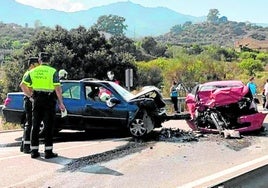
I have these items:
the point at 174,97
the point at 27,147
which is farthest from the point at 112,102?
the point at 174,97

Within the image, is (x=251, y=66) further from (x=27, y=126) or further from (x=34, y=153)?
(x=34, y=153)

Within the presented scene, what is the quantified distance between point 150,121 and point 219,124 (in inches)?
66.5

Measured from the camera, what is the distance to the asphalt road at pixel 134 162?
21.9 feet

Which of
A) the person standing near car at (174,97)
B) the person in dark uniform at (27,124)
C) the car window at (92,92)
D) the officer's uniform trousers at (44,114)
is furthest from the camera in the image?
the person standing near car at (174,97)

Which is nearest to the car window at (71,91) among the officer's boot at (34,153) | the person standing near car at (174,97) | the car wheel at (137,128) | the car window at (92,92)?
the car window at (92,92)

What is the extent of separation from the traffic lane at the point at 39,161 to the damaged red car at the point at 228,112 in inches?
85.0

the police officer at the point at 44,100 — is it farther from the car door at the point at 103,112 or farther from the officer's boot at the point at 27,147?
the car door at the point at 103,112

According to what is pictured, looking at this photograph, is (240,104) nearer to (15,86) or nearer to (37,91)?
(37,91)

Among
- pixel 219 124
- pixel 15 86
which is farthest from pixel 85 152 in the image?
pixel 15 86

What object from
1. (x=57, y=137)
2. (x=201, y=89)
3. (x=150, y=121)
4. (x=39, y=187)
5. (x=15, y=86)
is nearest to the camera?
(x=39, y=187)

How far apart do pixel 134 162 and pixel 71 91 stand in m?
4.06

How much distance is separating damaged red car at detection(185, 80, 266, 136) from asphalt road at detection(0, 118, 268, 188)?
0.38m

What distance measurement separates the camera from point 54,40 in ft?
121

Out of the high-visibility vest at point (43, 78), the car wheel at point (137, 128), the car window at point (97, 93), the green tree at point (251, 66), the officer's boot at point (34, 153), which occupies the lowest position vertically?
the officer's boot at point (34, 153)
